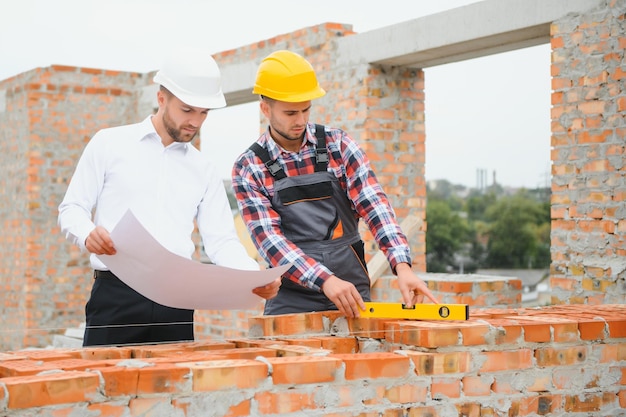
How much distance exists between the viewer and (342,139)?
342 centimetres

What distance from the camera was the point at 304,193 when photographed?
10.9 feet

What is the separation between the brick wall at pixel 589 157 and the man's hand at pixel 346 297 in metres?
3.08

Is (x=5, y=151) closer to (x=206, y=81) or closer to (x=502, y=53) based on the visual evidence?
(x=502, y=53)

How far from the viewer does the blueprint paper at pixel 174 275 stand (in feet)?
8.07

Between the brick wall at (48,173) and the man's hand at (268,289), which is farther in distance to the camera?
the brick wall at (48,173)

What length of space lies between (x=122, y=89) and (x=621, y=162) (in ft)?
22.8

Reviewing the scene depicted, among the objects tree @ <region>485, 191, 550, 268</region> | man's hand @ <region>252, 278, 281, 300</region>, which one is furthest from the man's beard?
tree @ <region>485, 191, 550, 268</region>

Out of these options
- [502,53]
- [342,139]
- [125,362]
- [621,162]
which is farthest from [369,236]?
[125,362]

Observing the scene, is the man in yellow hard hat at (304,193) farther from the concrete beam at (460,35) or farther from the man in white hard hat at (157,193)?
the concrete beam at (460,35)

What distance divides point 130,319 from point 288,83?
3.28 ft

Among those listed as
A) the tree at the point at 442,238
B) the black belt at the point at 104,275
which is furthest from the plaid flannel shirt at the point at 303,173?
the tree at the point at 442,238

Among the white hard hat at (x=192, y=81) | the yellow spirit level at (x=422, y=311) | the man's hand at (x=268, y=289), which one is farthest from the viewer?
the white hard hat at (x=192, y=81)

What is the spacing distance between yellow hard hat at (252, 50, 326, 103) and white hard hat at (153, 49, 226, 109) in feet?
0.90

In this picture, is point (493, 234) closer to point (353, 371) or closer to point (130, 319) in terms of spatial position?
point (130, 319)
